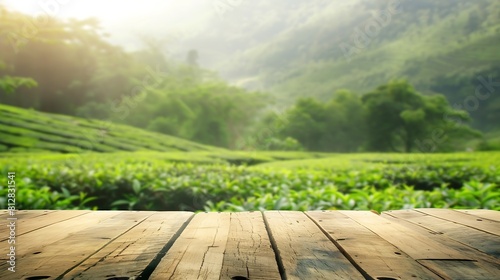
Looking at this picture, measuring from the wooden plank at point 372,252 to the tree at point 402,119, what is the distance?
13.0m

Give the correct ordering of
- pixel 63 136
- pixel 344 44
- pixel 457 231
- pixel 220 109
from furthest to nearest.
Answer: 1. pixel 344 44
2. pixel 220 109
3. pixel 63 136
4. pixel 457 231

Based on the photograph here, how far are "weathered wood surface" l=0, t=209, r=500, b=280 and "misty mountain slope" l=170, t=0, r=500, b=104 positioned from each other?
1586cm

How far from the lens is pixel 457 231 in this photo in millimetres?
1331

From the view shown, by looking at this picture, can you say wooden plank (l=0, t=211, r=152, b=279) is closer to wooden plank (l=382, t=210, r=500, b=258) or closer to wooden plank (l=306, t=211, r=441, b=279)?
wooden plank (l=306, t=211, r=441, b=279)

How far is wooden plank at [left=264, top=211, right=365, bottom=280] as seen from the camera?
0.87 meters

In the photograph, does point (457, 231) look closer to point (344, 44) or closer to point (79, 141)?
point (79, 141)

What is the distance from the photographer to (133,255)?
1.00m

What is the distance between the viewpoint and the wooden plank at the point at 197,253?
0.85 m

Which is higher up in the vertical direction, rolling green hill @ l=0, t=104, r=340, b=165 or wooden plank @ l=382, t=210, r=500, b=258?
rolling green hill @ l=0, t=104, r=340, b=165

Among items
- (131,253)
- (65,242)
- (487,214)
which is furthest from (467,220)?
(65,242)

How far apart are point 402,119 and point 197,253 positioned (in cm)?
1387

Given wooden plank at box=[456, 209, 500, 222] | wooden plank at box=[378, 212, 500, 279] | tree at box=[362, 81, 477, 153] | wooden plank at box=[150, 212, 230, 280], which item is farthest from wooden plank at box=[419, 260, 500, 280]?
tree at box=[362, 81, 477, 153]

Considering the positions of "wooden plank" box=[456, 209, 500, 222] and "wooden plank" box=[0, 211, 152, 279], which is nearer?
"wooden plank" box=[0, 211, 152, 279]

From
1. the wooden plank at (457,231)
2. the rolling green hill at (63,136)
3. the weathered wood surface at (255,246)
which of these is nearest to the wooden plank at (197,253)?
the weathered wood surface at (255,246)
